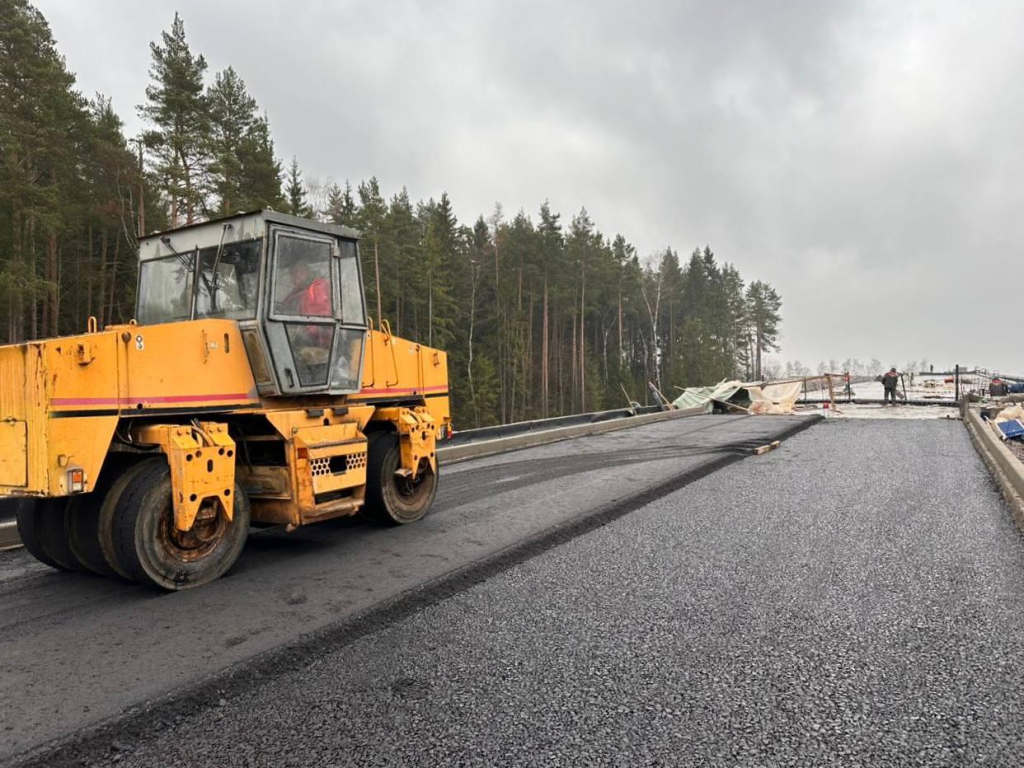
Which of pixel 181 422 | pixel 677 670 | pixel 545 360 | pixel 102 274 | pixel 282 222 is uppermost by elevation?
pixel 102 274

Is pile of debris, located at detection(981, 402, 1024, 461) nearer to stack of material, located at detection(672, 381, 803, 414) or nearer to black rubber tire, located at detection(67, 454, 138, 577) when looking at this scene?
stack of material, located at detection(672, 381, 803, 414)

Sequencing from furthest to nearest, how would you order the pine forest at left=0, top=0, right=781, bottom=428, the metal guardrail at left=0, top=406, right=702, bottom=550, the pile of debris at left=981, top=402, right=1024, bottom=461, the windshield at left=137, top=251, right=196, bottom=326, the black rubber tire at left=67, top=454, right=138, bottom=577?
the pine forest at left=0, top=0, right=781, bottom=428, the pile of debris at left=981, top=402, right=1024, bottom=461, the metal guardrail at left=0, top=406, right=702, bottom=550, the windshield at left=137, top=251, right=196, bottom=326, the black rubber tire at left=67, top=454, right=138, bottom=577

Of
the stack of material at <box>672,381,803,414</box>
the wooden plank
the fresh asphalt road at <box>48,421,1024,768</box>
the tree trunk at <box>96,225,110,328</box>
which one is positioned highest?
the tree trunk at <box>96,225,110,328</box>

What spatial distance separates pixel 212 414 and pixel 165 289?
1.45 m

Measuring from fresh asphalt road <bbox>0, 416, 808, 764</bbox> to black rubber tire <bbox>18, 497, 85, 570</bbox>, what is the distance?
0.13 m

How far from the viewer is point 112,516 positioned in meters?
4.07

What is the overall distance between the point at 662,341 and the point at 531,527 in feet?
197

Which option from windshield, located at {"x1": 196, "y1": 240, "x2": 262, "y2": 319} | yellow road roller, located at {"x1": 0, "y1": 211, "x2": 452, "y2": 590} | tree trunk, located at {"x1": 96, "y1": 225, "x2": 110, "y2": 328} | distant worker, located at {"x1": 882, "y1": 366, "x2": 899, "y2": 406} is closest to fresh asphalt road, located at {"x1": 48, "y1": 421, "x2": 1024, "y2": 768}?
yellow road roller, located at {"x1": 0, "y1": 211, "x2": 452, "y2": 590}

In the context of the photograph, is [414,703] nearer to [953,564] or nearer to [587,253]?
[953,564]

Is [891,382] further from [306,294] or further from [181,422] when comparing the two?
[181,422]

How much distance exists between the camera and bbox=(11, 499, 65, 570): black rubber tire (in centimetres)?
468

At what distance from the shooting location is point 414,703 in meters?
2.77

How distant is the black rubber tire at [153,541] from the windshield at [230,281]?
1.36 metres

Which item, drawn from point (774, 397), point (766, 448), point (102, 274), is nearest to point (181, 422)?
point (766, 448)
